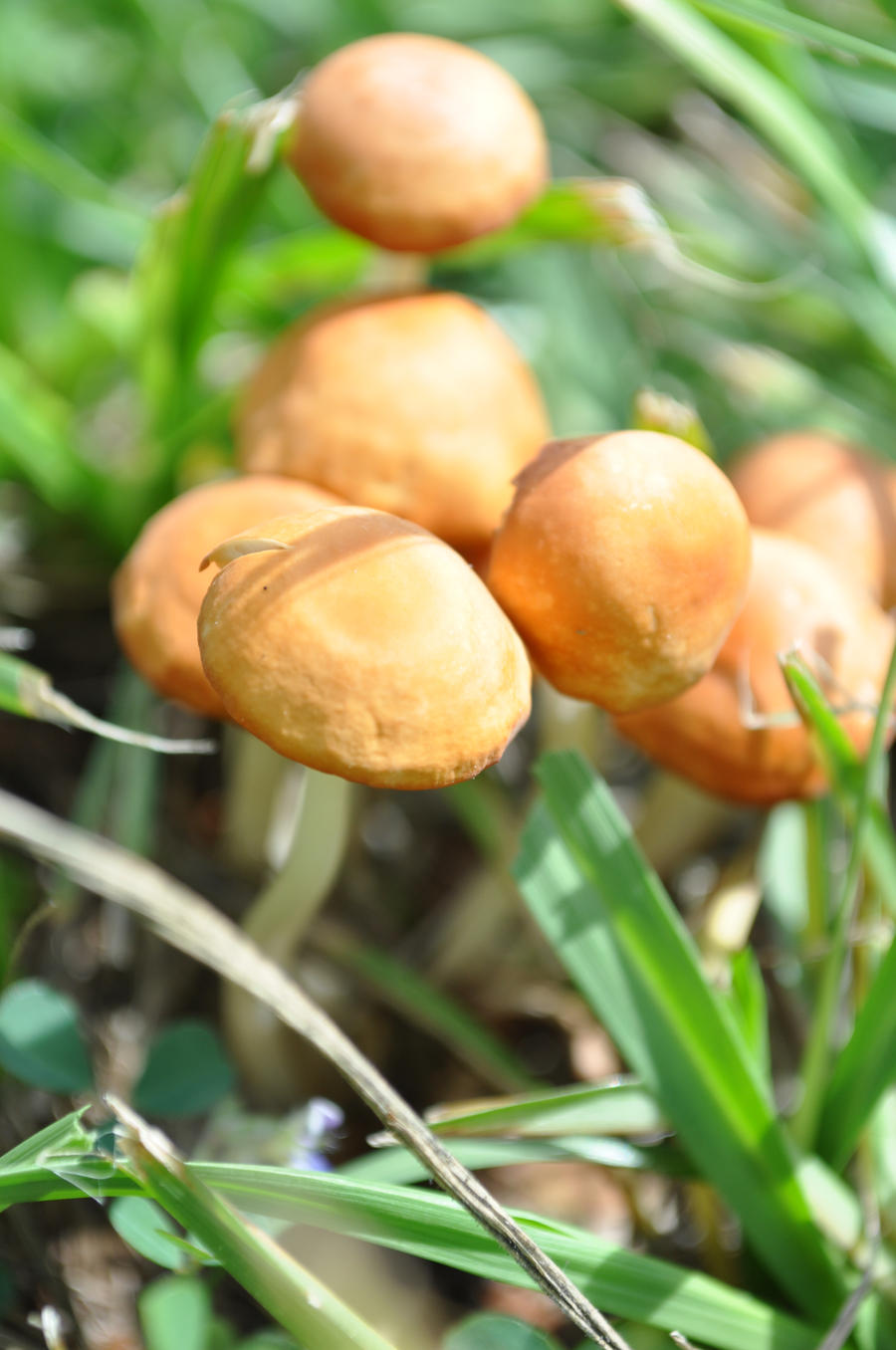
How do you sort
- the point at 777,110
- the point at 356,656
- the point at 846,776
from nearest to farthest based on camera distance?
the point at 356,656, the point at 846,776, the point at 777,110

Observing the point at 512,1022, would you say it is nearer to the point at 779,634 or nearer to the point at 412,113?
the point at 779,634

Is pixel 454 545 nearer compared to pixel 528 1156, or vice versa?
pixel 528 1156

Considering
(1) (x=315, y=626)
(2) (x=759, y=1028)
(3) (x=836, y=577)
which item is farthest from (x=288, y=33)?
(2) (x=759, y=1028)

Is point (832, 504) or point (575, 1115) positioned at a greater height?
point (832, 504)

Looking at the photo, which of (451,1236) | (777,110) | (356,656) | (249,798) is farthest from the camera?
(777,110)

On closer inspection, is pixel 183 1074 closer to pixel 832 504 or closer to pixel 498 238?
pixel 832 504

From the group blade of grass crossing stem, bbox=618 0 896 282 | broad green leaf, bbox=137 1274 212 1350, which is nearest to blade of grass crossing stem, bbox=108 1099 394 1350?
broad green leaf, bbox=137 1274 212 1350

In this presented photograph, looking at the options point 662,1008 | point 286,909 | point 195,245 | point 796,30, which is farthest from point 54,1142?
point 796,30
